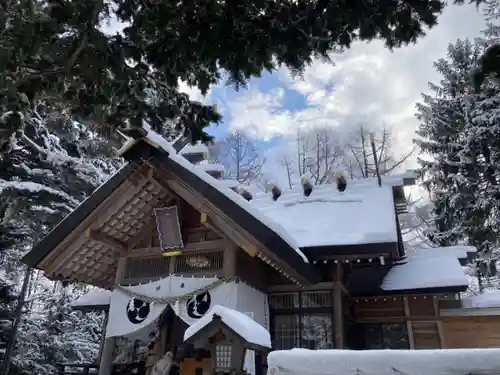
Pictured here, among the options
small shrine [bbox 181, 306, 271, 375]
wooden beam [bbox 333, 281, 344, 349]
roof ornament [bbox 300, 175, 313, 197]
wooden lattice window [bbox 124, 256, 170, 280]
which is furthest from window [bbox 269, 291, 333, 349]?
roof ornament [bbox 300, 175, 313, 197]

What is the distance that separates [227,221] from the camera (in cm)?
788

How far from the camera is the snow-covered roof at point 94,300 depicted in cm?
1101

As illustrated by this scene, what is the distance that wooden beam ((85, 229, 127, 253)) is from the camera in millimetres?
8561

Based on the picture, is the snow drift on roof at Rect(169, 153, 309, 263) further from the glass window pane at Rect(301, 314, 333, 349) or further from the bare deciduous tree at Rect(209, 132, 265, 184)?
the bare deciduous tree at Rect(209, 132, 265, 184)

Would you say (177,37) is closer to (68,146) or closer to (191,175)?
(191,175)

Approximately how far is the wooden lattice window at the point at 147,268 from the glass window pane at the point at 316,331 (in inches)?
116

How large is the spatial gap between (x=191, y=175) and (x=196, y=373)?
148 inches

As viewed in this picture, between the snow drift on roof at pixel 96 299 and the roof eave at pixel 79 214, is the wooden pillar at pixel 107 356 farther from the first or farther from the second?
the snow drift on roof at pixel 96 299

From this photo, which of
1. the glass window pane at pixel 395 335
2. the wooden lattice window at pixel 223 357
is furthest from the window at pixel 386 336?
the wooden lattice window at pixel 223 357

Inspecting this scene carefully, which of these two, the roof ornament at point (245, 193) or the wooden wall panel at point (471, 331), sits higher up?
the roof ornament at point (245, 193)

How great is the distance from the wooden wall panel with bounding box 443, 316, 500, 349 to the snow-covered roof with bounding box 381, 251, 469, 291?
91cm

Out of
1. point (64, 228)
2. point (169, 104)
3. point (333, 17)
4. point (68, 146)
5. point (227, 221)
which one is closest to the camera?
point (333, 17)

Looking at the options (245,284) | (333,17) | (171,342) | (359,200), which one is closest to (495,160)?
(359,200)

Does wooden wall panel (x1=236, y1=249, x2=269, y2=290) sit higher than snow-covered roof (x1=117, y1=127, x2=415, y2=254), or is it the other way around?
snow-covered roof (x1=117, y1=127, x2=415, y2=254)
